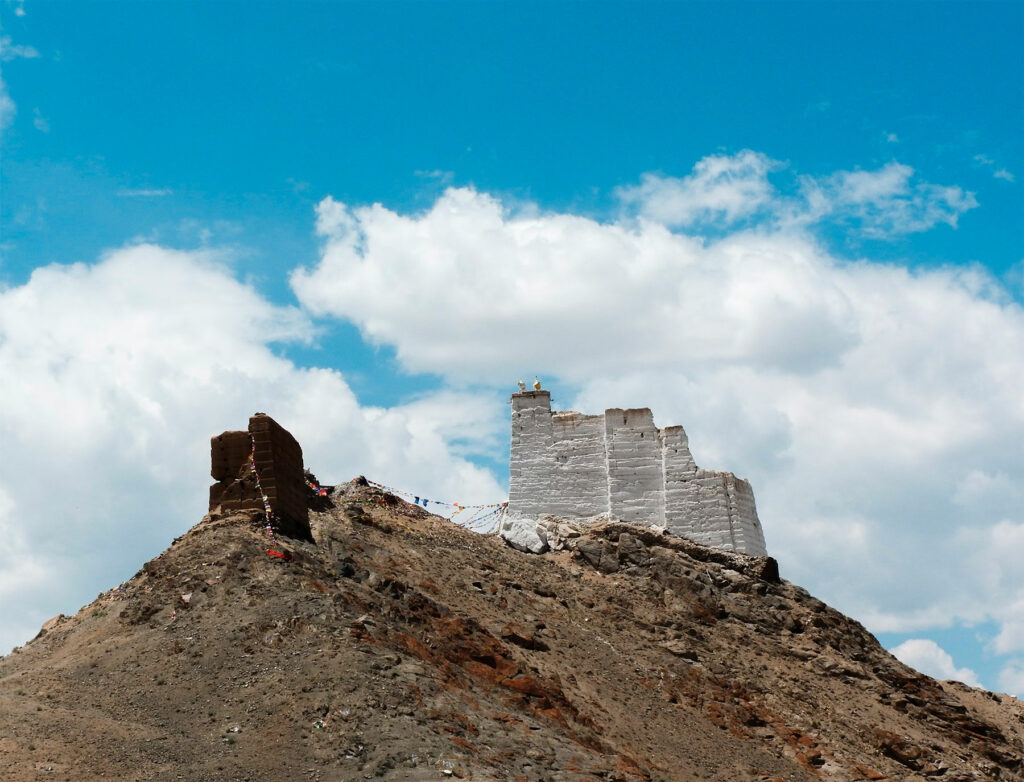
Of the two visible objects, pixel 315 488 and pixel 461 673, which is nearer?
pixel 461 673

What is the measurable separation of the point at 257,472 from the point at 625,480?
465 inches

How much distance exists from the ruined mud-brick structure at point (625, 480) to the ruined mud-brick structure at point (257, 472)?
32.2ft

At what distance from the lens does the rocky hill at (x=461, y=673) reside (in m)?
19.1

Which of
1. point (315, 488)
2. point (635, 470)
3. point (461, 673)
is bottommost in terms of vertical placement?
point (461, 673)

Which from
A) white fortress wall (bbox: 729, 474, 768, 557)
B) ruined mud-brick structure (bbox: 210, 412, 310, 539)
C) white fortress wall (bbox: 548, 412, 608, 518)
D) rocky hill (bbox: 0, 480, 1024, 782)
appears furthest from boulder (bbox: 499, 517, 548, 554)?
ruined mud-brick structure (bbox: 210, 412, 310, 539)

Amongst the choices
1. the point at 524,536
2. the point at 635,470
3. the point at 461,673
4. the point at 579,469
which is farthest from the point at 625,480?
the point at 461,673

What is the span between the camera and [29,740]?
18.5 meters

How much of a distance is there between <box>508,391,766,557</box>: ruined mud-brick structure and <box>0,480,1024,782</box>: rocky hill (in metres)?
0.71

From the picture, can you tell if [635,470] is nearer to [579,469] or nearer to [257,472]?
[579,469]

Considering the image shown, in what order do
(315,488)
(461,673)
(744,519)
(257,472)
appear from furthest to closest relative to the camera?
(744,519), (315,488), (257,472), (461,673)

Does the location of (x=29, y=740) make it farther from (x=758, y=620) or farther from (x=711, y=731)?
(x=758, y=620)

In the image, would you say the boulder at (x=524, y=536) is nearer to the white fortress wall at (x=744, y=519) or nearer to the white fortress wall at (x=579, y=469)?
the white fortress wall at (x=579, y=469)

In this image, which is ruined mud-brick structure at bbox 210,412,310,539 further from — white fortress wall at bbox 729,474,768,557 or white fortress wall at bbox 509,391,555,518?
white fortress wall at bbox 729,474,768,557

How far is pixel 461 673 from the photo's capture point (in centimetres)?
2266
